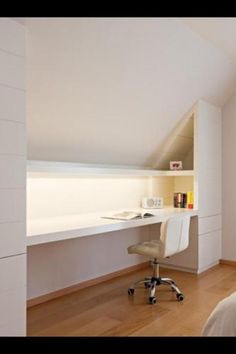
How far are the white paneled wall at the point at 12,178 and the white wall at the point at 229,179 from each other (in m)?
3.24

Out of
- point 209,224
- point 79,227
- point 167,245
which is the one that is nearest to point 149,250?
point 167,245

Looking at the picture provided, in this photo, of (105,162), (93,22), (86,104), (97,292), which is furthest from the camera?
(105,162)

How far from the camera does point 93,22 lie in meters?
2.46

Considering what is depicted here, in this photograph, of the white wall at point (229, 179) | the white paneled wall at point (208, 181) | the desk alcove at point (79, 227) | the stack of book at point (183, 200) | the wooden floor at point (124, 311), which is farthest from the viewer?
the white wall at point (229, 179)

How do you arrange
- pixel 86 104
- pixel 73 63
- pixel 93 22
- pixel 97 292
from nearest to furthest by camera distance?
pixel 93 22 → pixel 73 63 → pixel 86 104 → pixel 97 292

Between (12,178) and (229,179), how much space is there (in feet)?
10.9

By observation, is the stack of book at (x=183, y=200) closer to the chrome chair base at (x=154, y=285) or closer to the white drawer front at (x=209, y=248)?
the white drawer front at (x=209, y=248)

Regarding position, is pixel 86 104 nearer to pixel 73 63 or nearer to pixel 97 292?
pixel 73 63

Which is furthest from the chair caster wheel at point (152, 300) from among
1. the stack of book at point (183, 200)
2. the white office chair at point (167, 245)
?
the stack of book at point (183, 200)

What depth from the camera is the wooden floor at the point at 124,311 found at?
2.61 m

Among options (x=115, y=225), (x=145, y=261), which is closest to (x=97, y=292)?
(x=115, y=225)

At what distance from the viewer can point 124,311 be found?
9.86 feet

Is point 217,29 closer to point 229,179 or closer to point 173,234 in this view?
point 173,234

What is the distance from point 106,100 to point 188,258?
224cm
